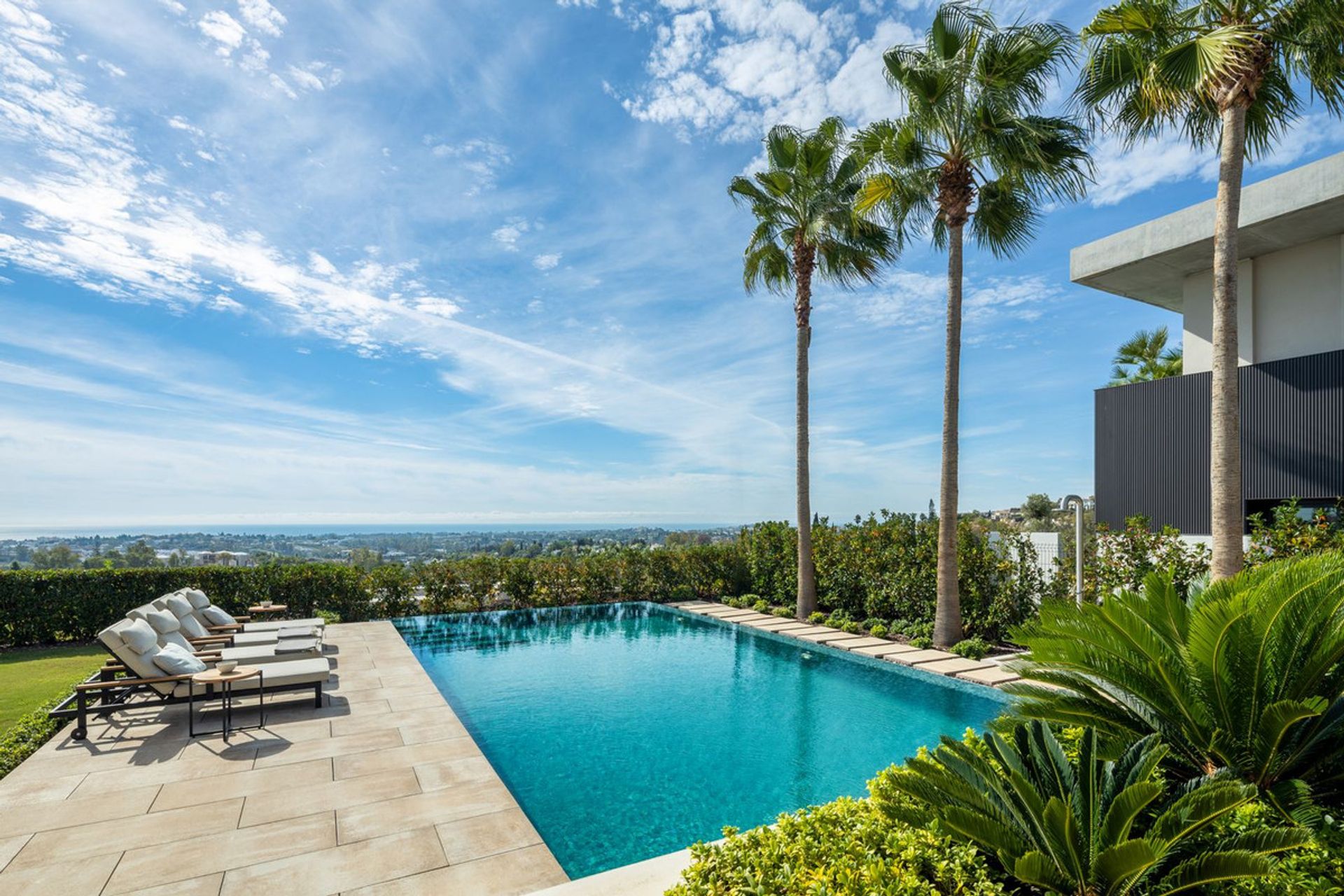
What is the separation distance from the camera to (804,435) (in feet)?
44.5

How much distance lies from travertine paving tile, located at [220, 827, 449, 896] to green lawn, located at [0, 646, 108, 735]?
442 centimetres

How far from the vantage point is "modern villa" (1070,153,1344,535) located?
9.33 meters

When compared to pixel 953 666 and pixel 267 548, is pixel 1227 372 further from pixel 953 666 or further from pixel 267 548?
pixel 267 548

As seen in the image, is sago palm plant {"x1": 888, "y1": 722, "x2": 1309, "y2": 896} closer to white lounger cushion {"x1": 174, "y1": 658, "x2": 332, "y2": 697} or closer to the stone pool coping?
the stone pool coping

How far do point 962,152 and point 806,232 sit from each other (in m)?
3.53

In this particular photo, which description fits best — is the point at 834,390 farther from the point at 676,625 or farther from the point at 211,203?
the point at 211,203

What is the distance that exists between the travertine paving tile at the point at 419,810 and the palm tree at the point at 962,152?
7854 millimetres

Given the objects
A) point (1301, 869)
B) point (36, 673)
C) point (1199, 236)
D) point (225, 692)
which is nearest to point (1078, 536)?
point (1199, 236)

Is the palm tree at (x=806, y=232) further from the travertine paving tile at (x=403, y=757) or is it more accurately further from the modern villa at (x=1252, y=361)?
the travertine paving tile at (x=403, y=757)

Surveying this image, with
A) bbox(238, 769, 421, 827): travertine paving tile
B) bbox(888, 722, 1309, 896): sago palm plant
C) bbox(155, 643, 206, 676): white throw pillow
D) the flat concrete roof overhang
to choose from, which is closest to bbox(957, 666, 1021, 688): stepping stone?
bbox(888, 722, 1309, 896): sago palm plant

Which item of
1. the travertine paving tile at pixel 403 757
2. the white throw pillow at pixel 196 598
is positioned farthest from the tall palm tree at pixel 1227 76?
the white throw pillow at pixel 196 598

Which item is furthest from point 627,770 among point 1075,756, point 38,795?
point 38,795

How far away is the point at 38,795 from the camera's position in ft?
15.6

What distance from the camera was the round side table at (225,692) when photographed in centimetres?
614
